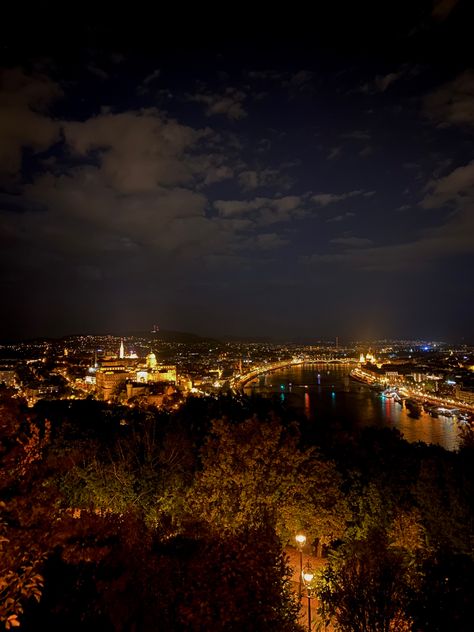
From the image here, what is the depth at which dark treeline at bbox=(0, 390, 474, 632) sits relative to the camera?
342cm

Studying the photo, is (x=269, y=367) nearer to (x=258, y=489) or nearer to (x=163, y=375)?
(x=163, y=375)

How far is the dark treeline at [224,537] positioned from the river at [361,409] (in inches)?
606

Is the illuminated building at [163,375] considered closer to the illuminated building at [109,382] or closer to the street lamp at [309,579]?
the illuminated building at [109,382]

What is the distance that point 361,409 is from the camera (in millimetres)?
37500

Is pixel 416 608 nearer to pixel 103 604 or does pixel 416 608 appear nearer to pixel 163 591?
pixel 163 591

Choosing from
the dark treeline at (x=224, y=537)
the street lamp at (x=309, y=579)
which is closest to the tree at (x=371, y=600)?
the dark treeline at (x=224, y=537)

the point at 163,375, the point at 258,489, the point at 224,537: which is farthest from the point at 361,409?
the point at 224,537

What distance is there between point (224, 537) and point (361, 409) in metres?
34.5

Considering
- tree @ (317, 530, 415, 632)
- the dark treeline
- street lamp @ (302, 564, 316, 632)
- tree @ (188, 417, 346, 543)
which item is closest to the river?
the dark treeline

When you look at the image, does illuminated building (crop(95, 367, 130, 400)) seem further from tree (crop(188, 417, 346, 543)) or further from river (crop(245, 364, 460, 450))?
tree (crop(188, 417, 346, 543))

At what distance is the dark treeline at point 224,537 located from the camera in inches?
134

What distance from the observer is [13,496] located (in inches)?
123

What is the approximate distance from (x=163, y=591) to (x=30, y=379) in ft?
136

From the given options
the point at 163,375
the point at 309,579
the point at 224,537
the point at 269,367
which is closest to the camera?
the point at 224,537
